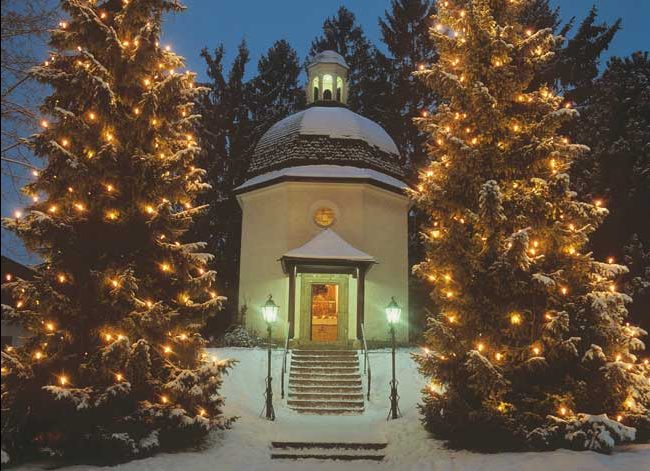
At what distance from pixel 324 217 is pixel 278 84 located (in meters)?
19.1

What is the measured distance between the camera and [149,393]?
10141 millimetres

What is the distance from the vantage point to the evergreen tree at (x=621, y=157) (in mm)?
19516

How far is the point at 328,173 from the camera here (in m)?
21.3

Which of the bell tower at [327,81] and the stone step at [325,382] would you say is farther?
the bell tower at [327,81]

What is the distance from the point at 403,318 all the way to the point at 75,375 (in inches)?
552

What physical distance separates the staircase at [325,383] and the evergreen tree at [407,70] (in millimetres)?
16471

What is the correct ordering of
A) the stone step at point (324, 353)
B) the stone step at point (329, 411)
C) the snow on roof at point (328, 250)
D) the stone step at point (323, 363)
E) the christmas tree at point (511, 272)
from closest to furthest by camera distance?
the christmas tree at point (511, 272) < the stone step at point (329, 411) < the stone step at point (323, 363) < the stone step at point (324, 353) < the snow on roof at point (328, 250)

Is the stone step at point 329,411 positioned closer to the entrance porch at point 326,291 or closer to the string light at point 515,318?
the entrance porch at point 326,291

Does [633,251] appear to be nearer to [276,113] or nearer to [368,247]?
[368,247]

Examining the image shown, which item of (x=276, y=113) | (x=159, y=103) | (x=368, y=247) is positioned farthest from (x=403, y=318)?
(x=276, y=113)

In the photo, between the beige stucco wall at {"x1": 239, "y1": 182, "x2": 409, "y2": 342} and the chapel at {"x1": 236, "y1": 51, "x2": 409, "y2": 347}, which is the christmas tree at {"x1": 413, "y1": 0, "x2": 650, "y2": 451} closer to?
the chapel at {"x1": 236, "y1": 51, "x2": 409, "y2": 347}

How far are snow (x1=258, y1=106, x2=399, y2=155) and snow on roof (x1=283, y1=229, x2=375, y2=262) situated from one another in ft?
14.9

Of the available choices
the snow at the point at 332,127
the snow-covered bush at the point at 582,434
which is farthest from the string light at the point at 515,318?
the snow at the point at 332,127

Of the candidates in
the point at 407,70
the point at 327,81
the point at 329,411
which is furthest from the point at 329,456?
the point at 407,70
